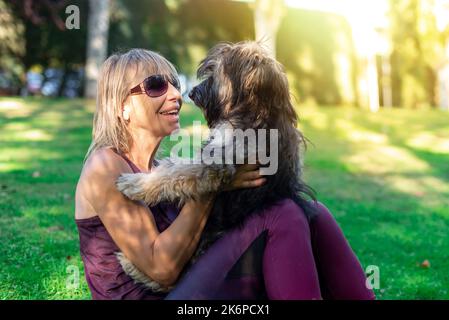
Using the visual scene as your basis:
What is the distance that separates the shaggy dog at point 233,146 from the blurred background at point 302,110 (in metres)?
0.39

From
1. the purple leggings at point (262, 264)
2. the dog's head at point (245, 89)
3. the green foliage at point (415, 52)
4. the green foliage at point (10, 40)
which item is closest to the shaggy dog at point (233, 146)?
the dog's head at point (245, 89)

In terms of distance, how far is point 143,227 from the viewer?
120 inches

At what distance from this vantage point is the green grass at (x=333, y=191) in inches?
197

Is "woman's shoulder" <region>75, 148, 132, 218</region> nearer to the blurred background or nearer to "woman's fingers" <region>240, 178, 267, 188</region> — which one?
"woman's fingers" <region>240, 178, 267, 188</region>

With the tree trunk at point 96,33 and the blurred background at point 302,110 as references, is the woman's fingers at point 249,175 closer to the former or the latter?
the blurred background at point 302,110

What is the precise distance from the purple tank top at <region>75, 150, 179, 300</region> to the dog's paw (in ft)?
0.64

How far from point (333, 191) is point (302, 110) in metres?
8.80

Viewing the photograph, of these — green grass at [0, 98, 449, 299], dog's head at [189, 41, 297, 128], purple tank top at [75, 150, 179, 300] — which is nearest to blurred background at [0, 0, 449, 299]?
green grass at [0, 98, 449, 299]

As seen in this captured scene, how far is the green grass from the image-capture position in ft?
16.4

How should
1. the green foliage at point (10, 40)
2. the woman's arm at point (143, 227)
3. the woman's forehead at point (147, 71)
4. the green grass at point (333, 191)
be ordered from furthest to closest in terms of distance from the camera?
the green foliage at point (10, 40), the green grass at point (333, 191), the woman's forehead at point (147, 71), the woman's arm at point (143, 227)

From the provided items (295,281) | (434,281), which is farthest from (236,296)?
(434,281)

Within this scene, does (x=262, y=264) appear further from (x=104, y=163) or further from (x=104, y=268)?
(x=104, y=163)

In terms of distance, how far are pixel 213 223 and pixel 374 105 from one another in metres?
17.9

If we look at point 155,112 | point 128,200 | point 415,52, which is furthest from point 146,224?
point 415,52
